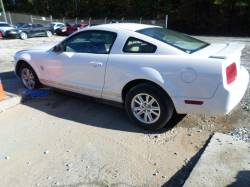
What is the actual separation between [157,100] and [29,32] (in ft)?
77.4

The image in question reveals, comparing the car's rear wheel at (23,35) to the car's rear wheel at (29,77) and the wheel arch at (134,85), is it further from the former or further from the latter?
the wheel arch at (134,85)

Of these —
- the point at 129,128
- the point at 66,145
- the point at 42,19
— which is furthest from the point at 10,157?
A: the point at 42,19

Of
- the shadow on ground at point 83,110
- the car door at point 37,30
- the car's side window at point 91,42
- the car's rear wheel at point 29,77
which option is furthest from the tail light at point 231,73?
the car door at point 37,30

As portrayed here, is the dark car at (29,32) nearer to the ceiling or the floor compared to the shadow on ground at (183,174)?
nearer to the floor

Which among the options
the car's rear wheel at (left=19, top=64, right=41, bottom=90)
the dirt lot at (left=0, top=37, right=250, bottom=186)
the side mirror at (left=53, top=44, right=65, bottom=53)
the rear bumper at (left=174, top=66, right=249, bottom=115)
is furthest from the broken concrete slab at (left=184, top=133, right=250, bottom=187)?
the car's rear wheel at (left=19, top=64, right=41, bottom=90)

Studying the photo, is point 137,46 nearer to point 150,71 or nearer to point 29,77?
point 150,71

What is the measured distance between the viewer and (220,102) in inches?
164

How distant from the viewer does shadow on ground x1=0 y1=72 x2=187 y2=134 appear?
510 centimetres

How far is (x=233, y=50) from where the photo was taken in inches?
184

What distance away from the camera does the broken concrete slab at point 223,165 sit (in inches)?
131

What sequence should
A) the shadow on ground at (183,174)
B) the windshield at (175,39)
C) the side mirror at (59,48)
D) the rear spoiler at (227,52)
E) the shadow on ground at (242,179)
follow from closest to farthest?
the shadow on ground at (242,179) < the shadow on ground at (183,174) < the rear spoiler at (227,52) < the windshield at (175,39) < the side mirror at (59,48)

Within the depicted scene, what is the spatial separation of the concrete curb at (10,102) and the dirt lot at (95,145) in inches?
4.2

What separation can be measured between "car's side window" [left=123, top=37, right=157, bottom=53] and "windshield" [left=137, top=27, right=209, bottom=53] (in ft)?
0.60

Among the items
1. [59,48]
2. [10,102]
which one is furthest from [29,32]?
[59,48]
